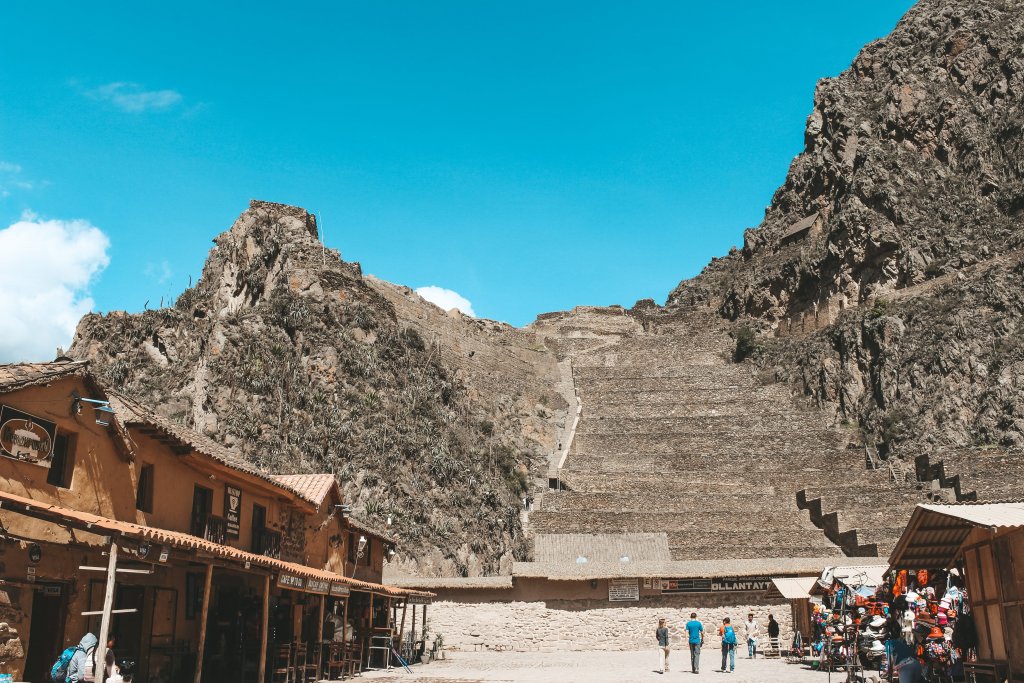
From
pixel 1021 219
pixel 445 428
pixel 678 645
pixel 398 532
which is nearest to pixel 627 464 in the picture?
pixel 445 428

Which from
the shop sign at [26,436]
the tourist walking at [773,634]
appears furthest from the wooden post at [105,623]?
the tourist walking at [773,634]

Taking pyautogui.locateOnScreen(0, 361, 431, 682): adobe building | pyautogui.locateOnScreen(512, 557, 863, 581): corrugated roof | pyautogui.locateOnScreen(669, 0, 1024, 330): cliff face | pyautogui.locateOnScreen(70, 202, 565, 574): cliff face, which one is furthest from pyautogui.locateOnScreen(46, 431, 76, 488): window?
pyautogui.locateOnScreen(669, 0, 1024, 330): cliff face

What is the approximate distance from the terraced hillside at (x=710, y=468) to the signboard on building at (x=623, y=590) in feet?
18.7

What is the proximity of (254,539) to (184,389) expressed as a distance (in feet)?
84.3

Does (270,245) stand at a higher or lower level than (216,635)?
higher

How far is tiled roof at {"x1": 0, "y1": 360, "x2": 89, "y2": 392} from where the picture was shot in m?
12.4

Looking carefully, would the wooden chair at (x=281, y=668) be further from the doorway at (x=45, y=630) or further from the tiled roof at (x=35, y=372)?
the tiled roof at (x=35, y=372)

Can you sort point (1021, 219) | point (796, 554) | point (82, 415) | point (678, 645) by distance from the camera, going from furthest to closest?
point (1021, 219)
point (796, 554)
point (678, 645)
point (82, 415)

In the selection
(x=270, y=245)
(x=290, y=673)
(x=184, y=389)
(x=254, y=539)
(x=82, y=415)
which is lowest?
(x=290, y=673)

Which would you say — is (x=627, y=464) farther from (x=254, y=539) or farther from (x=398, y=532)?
(x=254, y=539)

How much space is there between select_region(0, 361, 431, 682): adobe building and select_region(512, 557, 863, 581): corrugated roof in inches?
276

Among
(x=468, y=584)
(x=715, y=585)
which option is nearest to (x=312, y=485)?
(x=468, y=584)

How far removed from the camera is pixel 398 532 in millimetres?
37906

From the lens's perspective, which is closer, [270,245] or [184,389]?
[184,389]
